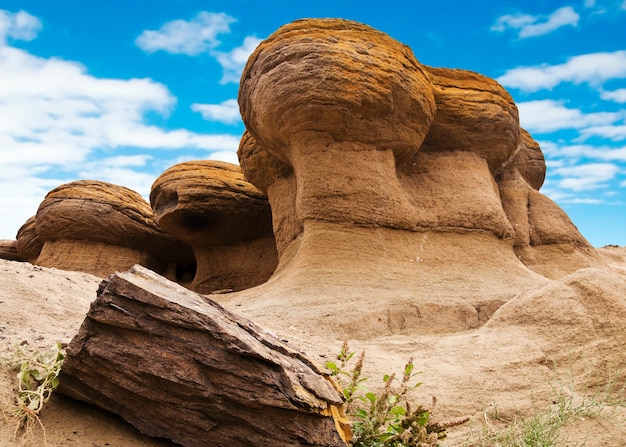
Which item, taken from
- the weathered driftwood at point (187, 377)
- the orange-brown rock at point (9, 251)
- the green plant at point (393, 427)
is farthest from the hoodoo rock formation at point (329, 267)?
the orange-brown rock at point (9, 251)

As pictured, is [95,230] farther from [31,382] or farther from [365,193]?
[31,382]

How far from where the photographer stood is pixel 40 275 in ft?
20.7

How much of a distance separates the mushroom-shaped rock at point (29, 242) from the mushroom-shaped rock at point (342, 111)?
418 inches

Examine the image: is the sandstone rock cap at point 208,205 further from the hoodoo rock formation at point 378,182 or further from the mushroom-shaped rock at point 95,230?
the hoodoo rock formation at point 378,182

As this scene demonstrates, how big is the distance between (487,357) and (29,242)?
15470 mm

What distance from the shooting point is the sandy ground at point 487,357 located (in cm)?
275

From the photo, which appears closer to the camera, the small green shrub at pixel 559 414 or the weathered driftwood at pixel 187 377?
the weathered driftwood at pixel 187 377

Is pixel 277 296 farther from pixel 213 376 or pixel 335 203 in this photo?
pixel 213 376

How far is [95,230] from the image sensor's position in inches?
567

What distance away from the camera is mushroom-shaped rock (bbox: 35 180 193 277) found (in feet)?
Result: 47.0

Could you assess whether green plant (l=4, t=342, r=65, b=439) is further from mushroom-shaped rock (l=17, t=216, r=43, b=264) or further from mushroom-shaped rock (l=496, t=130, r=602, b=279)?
mushroom-shaped rock (l=17, t=216, r=43, b=264)

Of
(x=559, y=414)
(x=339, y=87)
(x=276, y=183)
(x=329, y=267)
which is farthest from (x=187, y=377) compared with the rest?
(x=276, y=183)

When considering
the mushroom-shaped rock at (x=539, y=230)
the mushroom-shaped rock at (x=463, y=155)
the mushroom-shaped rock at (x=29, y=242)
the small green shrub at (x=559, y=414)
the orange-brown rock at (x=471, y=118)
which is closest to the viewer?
the small green shrub at (x=559, y=414)

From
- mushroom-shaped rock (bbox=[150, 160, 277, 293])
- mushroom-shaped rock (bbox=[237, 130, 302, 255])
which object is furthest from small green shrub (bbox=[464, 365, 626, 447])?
mushroom-shaped rock (bbox=[150, 160, 277, 293])
